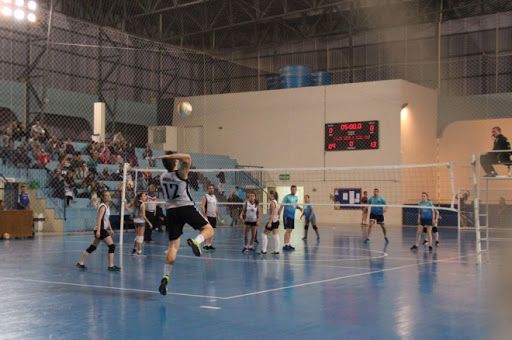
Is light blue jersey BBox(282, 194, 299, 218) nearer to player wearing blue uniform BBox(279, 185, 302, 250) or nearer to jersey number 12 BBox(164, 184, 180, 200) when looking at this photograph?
player wearing blue uniform BBox(279, 185, 302, 250)

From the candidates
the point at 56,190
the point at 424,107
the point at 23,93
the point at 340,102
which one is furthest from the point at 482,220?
the point at 23,93

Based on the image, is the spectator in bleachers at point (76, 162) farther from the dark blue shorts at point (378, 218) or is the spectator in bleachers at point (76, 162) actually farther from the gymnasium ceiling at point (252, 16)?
the dark blue shorts at point (378, 218)

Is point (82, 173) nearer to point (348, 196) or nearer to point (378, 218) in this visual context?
point (378, 218)

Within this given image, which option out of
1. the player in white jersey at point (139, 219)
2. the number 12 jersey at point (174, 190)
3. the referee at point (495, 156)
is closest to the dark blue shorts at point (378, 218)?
the referee at point (495, 156)

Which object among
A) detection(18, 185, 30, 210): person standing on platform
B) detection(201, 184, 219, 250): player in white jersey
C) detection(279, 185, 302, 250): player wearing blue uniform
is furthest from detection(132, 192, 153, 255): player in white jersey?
detection(18, 185, 30, 210): person standing on platform

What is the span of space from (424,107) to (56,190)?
20184 mm

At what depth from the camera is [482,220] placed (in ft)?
111

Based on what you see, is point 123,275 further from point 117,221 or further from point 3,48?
point 3,48

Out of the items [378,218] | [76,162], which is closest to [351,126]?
[378,218]

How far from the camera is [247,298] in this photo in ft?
34.1

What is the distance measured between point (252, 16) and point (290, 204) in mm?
21791

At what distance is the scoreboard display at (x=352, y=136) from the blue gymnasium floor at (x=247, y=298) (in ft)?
59.5

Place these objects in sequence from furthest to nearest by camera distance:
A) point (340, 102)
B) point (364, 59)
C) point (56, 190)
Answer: point (364, 59), point (340, 102), point (56, 190)

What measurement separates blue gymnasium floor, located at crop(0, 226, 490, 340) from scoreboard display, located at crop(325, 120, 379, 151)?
18.1 metres
